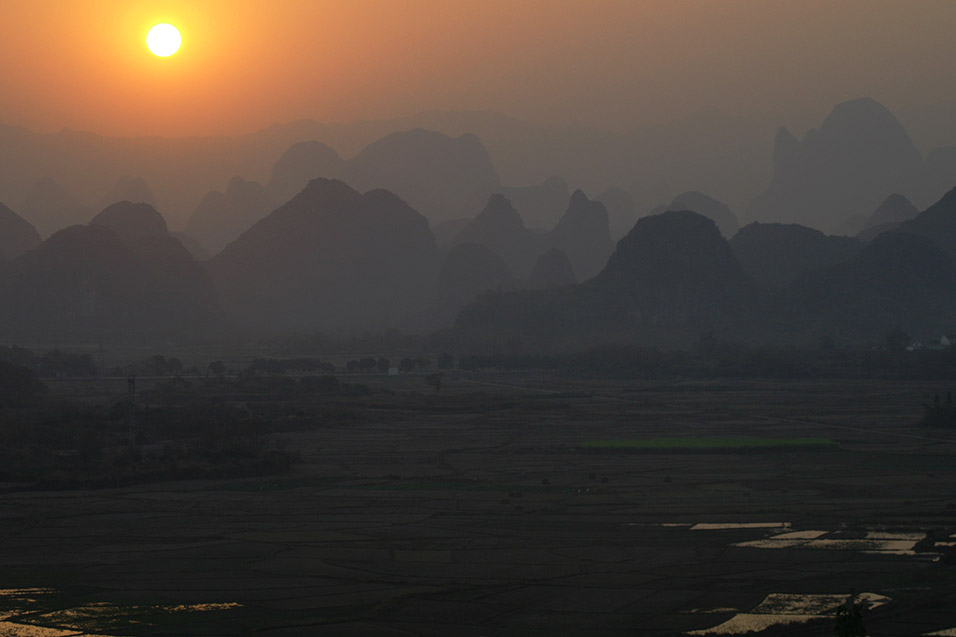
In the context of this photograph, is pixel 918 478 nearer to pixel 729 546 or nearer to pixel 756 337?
pixel 729 546

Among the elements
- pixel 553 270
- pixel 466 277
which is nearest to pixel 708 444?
pixel 553 270

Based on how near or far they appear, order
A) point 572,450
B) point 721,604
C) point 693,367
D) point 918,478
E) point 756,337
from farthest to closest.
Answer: point 756,337 < point 693,367 < point 572,450 < point 918,478 < point 721,604

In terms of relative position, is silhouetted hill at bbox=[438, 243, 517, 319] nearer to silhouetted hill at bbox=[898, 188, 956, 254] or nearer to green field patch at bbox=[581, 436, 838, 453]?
silhouetted hill at bbox=[898, 188, 956, 254]

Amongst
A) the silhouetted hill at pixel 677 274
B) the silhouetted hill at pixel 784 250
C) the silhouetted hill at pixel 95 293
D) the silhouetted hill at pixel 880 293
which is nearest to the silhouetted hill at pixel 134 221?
the silhouetted hill at pixel 95 293

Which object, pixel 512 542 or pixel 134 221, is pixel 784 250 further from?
pixel 512 542

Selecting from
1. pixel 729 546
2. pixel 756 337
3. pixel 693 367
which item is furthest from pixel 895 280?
pixel 729 546

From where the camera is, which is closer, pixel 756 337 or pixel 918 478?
pixel 918 478

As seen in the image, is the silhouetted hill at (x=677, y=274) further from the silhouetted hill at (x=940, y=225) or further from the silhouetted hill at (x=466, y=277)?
the silhouetted hill at (x=466, y=277)
